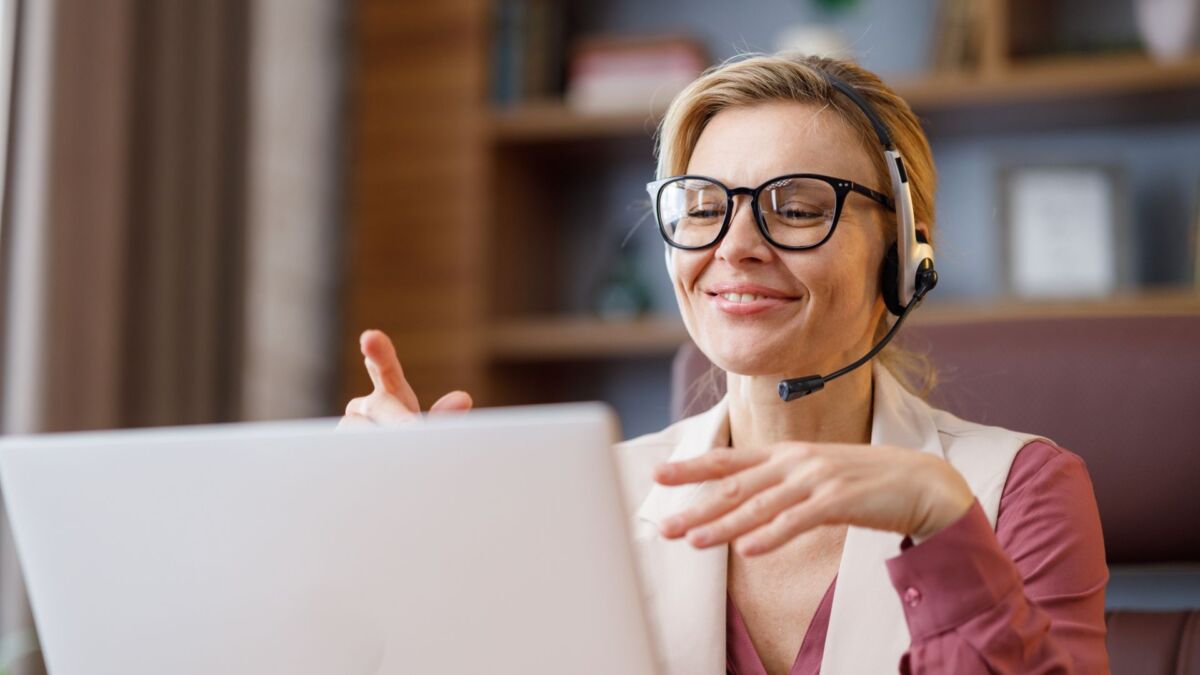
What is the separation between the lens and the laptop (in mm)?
676

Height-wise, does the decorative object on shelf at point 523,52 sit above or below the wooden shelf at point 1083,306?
above

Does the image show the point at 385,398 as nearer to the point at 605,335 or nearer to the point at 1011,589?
the point at 1011,589

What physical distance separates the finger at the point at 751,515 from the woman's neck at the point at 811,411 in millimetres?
421

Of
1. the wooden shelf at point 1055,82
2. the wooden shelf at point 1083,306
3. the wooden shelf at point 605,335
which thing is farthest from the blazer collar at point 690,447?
the wooden shelf at point 1055,82

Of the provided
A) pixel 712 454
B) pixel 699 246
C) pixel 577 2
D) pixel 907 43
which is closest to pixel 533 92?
pixel 577 2

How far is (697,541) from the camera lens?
0.72m

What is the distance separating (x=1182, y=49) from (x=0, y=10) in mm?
2010

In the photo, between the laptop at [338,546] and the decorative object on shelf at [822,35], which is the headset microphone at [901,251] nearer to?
the laptop at [338,546]

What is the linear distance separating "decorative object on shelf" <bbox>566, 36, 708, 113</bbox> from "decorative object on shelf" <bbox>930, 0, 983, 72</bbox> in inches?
19.3

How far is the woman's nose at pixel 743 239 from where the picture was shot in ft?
3.59

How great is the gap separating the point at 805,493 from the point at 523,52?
2.06 m

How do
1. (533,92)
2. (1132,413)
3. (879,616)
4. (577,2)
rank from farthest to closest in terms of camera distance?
(577,2) < (533,92) < (1132,413) < (879,616)

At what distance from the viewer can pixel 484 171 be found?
2.57 m

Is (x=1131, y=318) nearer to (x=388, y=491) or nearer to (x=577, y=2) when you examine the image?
(x=388, y=491)
